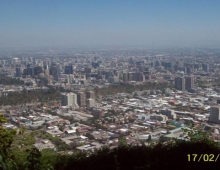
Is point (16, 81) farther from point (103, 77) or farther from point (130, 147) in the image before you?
point (130, 147)

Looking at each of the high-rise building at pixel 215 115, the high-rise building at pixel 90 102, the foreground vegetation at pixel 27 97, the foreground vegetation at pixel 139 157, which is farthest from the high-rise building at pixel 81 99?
the foreground vegetation at pixel 139 157

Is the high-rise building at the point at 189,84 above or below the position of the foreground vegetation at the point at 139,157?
below

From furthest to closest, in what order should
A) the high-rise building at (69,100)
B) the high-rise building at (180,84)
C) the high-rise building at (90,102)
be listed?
1. the high-rise building at (180,84)
2. the high-rise building at (69,100)
3. the high-rise building at (90,102)

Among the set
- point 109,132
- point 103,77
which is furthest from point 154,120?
point 103,77

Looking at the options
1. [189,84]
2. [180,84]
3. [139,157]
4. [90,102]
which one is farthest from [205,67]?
[139,157]

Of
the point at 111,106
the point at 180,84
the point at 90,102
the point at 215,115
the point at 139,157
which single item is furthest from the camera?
the point at 180,84

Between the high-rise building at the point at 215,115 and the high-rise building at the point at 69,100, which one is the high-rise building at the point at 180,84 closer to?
the high-rise building at the point at 69,100

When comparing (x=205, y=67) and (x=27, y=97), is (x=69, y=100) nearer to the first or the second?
(x=27, y=97)

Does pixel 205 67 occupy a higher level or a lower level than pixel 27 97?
higher

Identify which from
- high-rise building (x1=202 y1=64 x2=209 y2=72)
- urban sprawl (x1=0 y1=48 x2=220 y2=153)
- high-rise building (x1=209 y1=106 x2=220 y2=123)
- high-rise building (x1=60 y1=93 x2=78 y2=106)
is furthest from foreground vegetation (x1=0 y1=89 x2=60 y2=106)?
high-rise building (x1=202 y1=64 x2=209 y2=72)
